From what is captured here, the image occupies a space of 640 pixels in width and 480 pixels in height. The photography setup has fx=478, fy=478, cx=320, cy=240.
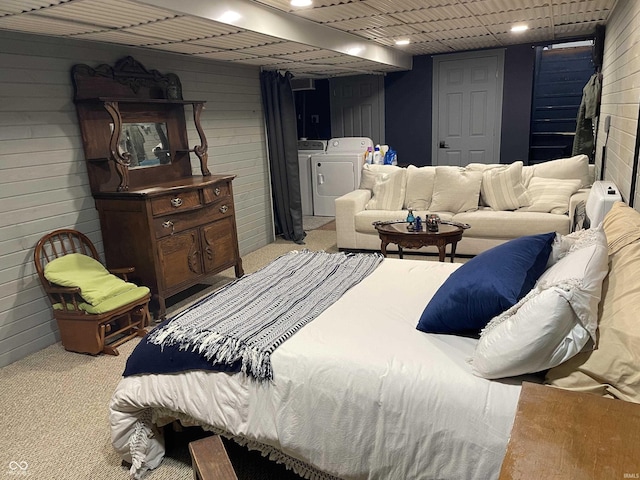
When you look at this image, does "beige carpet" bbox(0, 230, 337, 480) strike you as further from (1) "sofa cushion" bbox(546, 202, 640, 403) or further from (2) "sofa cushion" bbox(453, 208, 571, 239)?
(2) "sofa cushion" bbox(453, 208, 571, 239)

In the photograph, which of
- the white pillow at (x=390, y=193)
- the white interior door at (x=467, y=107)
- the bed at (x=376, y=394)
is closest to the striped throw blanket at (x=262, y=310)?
the bed at (x=376, y=394)

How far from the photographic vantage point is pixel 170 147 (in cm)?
412

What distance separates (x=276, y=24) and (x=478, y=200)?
2.52 metres

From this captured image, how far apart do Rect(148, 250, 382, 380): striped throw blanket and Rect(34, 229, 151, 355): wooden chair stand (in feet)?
3.78

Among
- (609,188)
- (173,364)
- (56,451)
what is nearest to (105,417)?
(56,451)

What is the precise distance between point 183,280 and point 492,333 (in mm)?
2646

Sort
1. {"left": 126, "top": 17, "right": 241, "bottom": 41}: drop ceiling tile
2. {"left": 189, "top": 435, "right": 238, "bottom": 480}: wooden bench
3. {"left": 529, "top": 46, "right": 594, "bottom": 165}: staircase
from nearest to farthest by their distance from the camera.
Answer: {"left": 189, "top": 435, "right": 238, "bottom": 480}: wooden bench < {"left": 126, "top": 17, "right": 241, "bottom": 41}: drop ceiling tile < {"left": 529, "top": 46, "right": 594, "bottom": 165}: staircase

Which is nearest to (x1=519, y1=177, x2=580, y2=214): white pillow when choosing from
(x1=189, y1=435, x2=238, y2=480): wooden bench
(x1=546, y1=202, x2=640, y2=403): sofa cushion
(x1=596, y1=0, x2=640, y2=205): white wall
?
(x1=596, y1=0, x2=640, y2=205): white wall

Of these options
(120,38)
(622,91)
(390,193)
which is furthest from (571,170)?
(120,38)

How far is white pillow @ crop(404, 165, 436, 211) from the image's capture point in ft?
16.0

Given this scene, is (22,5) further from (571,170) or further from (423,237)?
(571,170)

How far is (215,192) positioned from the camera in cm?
392

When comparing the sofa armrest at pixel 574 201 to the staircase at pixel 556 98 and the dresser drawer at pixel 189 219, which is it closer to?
the staircase at pixel 556 98

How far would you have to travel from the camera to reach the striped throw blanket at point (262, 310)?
1744 mm
